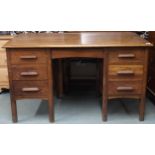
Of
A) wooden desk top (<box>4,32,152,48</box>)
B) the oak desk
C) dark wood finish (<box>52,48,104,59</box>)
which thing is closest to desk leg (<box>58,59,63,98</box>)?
wooden desk top (<box>4,32,152,48</box>)

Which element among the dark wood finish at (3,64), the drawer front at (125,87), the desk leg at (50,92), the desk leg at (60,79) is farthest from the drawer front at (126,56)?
the dark wood finish at (3,64)

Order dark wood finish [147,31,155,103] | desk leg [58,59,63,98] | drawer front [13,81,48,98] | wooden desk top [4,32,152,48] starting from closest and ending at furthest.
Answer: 1. wooden desk top [4,32,152,48]
2. drawer front [13,81,48,98]
3. dark wood finish [147,31,155,103]
4. desk leg [58,59,63,98]

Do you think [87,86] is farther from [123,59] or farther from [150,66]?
[123,59]

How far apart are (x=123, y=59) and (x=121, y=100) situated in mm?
732

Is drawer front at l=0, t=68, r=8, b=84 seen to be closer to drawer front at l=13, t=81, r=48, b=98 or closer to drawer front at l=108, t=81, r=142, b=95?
drawer front at l=13, t=81, r=48, b=98

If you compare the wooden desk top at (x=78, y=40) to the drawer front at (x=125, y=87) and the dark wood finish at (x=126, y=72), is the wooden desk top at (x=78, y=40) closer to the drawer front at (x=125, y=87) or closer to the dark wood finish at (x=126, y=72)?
the dark wood finish at (x=126, y=72)

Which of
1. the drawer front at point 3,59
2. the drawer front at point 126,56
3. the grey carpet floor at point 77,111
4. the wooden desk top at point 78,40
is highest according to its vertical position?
the wooden desk top at point 78,40

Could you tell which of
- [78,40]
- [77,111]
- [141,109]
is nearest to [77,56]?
[78,40]

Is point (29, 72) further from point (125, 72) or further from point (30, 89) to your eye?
point (125, 72)

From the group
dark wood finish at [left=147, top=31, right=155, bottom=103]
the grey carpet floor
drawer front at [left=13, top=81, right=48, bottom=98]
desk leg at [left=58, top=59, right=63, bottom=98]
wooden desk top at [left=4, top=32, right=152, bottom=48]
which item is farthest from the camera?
desk leg at [left=58, top=59, right=63, bottom=98]

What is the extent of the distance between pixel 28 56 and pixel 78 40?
44 centimetres

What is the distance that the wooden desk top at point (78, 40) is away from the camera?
6.97 feet

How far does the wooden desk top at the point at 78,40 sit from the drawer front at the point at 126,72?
186 millimetres

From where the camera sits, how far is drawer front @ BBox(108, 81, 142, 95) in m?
2.25
